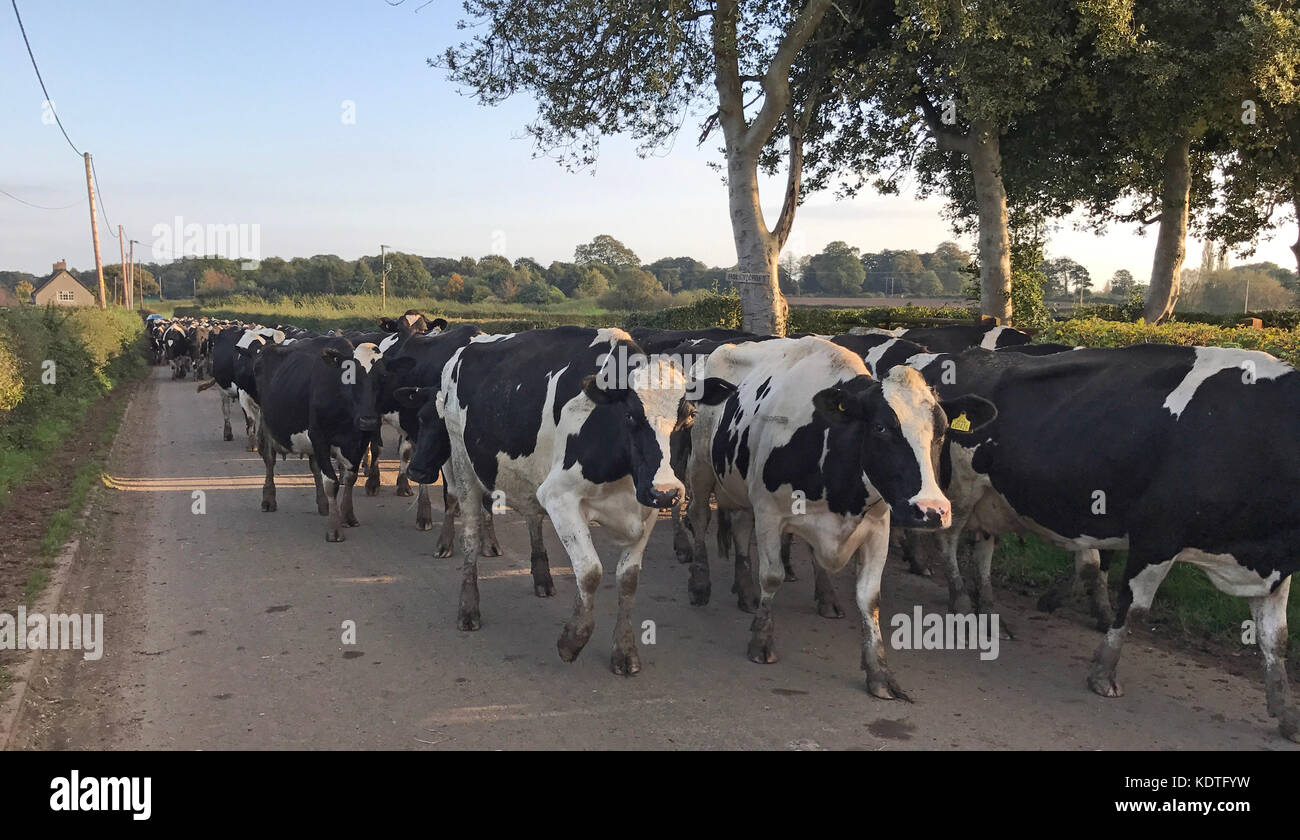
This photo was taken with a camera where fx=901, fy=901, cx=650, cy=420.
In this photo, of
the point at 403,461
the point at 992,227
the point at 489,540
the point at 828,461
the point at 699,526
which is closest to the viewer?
the point at 828,461

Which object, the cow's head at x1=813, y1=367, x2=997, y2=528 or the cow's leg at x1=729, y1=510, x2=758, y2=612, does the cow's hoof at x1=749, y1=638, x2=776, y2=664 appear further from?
the cow's head at x1=813, y1=367, x2=997, y2=528

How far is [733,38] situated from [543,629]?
1362 centimetres

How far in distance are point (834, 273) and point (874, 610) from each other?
55935 mm

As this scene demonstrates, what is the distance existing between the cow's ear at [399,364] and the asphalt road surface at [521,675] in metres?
2.06

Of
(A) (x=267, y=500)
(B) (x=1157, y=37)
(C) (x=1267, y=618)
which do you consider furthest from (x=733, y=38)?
(C) (x=1267, y=618)

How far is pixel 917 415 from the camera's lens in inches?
211

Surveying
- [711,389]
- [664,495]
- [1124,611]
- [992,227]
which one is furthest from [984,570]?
[992,227]

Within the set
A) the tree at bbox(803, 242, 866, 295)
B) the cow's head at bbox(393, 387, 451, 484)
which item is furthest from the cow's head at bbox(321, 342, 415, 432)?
the tree at bbox(803, 242, 866, 295)

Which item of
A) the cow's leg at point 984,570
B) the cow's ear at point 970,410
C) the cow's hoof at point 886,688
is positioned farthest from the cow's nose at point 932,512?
the cow's leg at point 984,570

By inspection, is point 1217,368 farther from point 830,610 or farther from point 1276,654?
point 830,610

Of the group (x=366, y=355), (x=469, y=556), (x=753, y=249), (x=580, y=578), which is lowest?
(x=469, y=556)

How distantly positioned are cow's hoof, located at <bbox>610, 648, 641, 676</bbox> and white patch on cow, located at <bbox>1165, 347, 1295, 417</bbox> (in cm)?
365

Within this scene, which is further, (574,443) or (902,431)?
(574,443)
